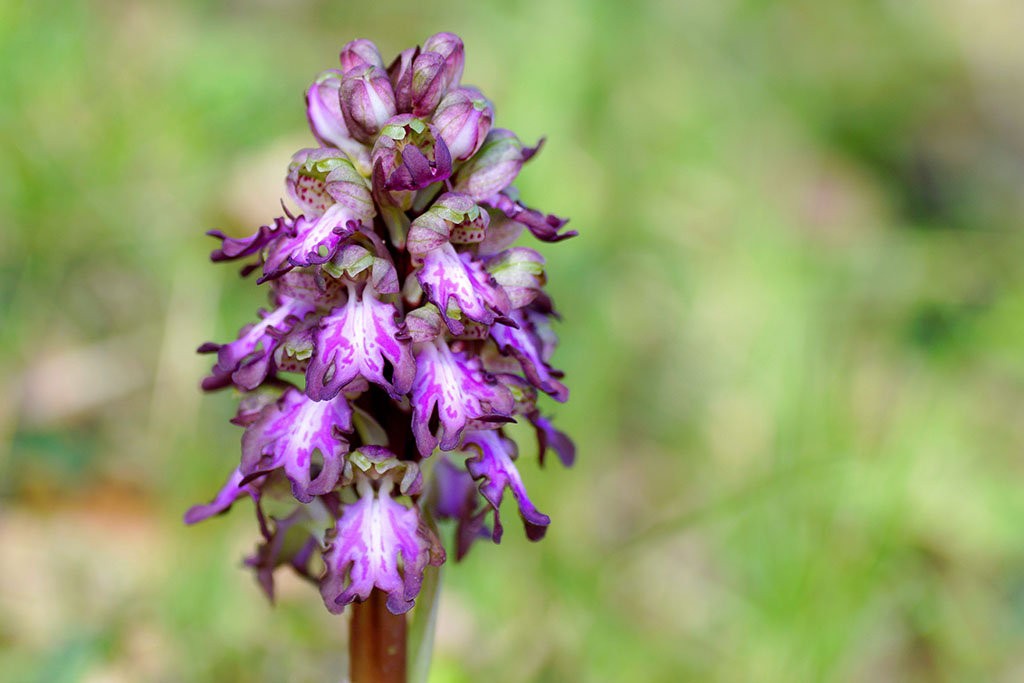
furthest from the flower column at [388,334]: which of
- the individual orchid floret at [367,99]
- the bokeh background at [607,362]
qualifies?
the bokeh background at [607,362]

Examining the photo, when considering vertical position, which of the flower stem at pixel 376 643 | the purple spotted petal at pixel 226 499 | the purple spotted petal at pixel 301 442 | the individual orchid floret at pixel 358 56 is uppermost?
the individual orchid floret at pixel 358 56

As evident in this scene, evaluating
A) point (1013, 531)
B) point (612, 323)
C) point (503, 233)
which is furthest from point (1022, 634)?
point (503, 233)

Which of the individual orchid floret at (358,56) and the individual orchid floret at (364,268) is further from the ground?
the individual orchid floret at (358,56)

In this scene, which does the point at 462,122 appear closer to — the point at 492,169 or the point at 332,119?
the point at 492,169

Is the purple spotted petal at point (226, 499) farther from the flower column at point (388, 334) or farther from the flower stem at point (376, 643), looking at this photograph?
the flower stem at point (376, 643)

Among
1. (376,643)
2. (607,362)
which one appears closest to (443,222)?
(376,643)

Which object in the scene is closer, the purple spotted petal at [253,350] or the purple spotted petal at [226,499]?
the purple spotted petal at [253,350]

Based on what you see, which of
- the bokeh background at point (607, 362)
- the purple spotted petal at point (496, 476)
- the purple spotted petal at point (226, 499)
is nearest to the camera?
the purple spotted petal at point (496, 476)
